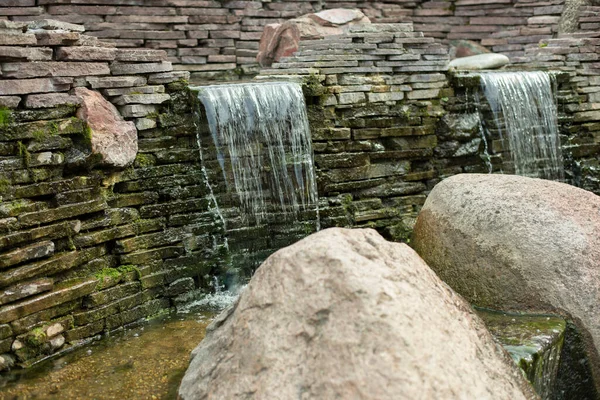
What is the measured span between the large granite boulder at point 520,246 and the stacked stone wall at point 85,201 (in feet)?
6.30

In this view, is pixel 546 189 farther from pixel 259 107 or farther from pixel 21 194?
pixel 21 194

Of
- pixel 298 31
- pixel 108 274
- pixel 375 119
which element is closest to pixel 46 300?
pixel 108 274

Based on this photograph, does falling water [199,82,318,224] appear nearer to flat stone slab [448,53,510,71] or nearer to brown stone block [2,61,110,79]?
brown stone block [2,61,110,79]

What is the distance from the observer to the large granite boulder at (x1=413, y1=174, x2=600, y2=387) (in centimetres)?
435

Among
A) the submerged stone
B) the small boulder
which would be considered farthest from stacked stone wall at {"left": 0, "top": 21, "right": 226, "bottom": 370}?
the small boulder

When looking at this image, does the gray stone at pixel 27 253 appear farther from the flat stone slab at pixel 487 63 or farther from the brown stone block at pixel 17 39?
the flat stone slab at pixel 487 63

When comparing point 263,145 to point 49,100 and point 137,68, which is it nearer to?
point 137,68

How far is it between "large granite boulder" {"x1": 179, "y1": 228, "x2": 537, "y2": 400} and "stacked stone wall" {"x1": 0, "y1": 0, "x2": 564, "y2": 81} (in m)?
6.11

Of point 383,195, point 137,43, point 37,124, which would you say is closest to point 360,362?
point 37,124

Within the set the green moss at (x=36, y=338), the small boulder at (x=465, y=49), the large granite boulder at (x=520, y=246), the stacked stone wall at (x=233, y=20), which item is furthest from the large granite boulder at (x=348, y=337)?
the small boulder at (x=465, y=49)

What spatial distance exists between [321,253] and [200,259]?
2908 millimetres

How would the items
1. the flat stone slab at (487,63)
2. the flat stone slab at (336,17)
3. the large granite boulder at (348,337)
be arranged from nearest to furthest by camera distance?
the large granite boulder at (348,337), the flat stone slab at (336,17), the flat stone slab at (487,63)

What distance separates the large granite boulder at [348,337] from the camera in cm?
284

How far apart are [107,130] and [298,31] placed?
131 inches
